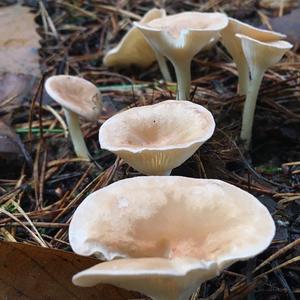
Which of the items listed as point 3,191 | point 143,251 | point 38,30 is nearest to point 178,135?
point 143,251

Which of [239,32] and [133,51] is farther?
[133,51]

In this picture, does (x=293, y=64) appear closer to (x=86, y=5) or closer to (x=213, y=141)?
(x=213, y=141)

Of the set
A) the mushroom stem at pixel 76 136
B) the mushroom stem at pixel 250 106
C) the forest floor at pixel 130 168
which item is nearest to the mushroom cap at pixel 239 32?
the mushroom stem at pixel 250 106

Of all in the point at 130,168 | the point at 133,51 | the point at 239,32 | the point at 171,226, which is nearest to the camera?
the point at 171,226

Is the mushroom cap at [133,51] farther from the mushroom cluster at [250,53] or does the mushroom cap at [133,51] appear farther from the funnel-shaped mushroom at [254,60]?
the funnel-shaped mushroom at [254,60]

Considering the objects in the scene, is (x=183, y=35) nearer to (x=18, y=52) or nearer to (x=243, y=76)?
(x=243, y=76)

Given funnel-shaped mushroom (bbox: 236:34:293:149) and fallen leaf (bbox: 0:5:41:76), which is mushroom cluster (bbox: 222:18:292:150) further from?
fallen leaf (bbox: 0:5:41:76)

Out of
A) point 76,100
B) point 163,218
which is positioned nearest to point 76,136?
point 76,100
